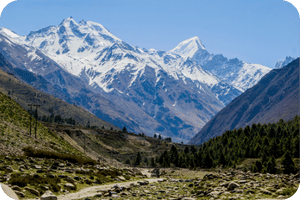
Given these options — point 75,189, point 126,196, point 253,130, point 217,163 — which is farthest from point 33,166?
point 253,130

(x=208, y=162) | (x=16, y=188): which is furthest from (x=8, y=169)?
(x=208, y=162)

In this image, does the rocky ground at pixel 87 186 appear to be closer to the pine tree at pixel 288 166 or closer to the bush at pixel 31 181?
the bush at pixel 31 181

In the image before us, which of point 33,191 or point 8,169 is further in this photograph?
point 8,169

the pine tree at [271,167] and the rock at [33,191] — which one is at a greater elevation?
the pine tree at [271,167]

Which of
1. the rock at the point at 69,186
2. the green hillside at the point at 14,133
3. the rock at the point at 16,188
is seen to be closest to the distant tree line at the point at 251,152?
the rock at the point at 69,186

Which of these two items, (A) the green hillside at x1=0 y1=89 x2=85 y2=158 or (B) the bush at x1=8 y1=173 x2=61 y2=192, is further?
(A) the green hillside at x1=0 y1=89 x2=85 y2=158

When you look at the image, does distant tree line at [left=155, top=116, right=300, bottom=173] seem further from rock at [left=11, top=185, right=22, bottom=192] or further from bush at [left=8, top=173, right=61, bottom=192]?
rock at [left=11, top=185, right=22, bottom=192]

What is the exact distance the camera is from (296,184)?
29766mm

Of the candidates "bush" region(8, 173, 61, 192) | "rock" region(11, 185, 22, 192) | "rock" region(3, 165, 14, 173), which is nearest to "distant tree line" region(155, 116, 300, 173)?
"bush" region(8, 173, 61, 192)

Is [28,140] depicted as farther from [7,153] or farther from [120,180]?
[120,180]

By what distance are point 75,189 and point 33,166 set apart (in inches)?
304

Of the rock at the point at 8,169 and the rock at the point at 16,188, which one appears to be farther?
the rock at the point at 8,169

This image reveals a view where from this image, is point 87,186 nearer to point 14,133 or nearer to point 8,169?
point 8,169

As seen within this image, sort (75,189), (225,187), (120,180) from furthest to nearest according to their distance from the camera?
1. (120,180)
2. (75,189)
3. (225,187)
